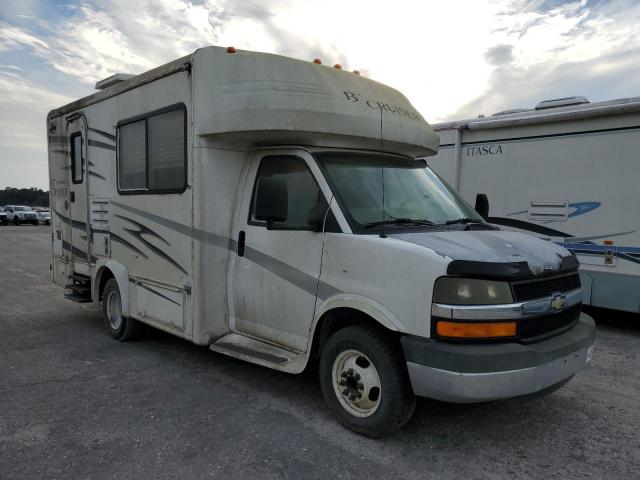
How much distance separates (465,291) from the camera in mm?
3365

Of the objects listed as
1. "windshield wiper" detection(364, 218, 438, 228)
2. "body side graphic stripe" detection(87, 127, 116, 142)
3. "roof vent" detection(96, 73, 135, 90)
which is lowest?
"windshield wiper" detection(364, 218, 438, 228)

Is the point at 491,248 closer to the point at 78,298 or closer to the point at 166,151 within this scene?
the point at 166,151

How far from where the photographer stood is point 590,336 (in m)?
4.02

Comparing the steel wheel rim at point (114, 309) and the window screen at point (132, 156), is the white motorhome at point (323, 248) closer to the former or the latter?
the window screen at point (132, 156)

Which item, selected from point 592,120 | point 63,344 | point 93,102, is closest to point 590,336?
point 592,120

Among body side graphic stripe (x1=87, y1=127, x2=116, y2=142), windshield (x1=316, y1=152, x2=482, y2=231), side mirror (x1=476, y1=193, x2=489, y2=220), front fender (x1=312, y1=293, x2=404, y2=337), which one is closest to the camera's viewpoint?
front fender (x1=312, y1=293, x2=404, y2=337)

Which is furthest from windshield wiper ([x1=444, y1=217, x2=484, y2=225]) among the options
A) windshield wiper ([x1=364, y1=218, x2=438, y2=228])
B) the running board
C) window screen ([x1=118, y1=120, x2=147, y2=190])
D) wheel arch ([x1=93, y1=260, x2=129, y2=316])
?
wheel arch ([x1=93, y1=260, x2=129, y2=316])

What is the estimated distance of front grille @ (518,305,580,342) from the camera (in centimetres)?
349

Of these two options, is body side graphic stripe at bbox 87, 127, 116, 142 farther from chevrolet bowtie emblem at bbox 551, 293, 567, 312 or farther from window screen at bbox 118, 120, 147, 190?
chevrolet bowtie emblem at bbox 551, 293, 567, 312

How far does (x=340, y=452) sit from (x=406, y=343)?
35.8 inches

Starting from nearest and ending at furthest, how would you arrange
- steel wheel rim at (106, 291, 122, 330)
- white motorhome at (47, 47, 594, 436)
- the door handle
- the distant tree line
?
white motorhome at (47, 47, 594, 436)
the door handle
steel wheel rim at (106, 291, 122, 330)
the distant tree line

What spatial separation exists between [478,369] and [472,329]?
252 mm

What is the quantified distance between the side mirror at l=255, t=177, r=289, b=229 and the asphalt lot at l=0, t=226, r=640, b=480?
5.30ft

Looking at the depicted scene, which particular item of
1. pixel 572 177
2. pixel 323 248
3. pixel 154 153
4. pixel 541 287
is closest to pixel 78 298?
pixel 154 153
